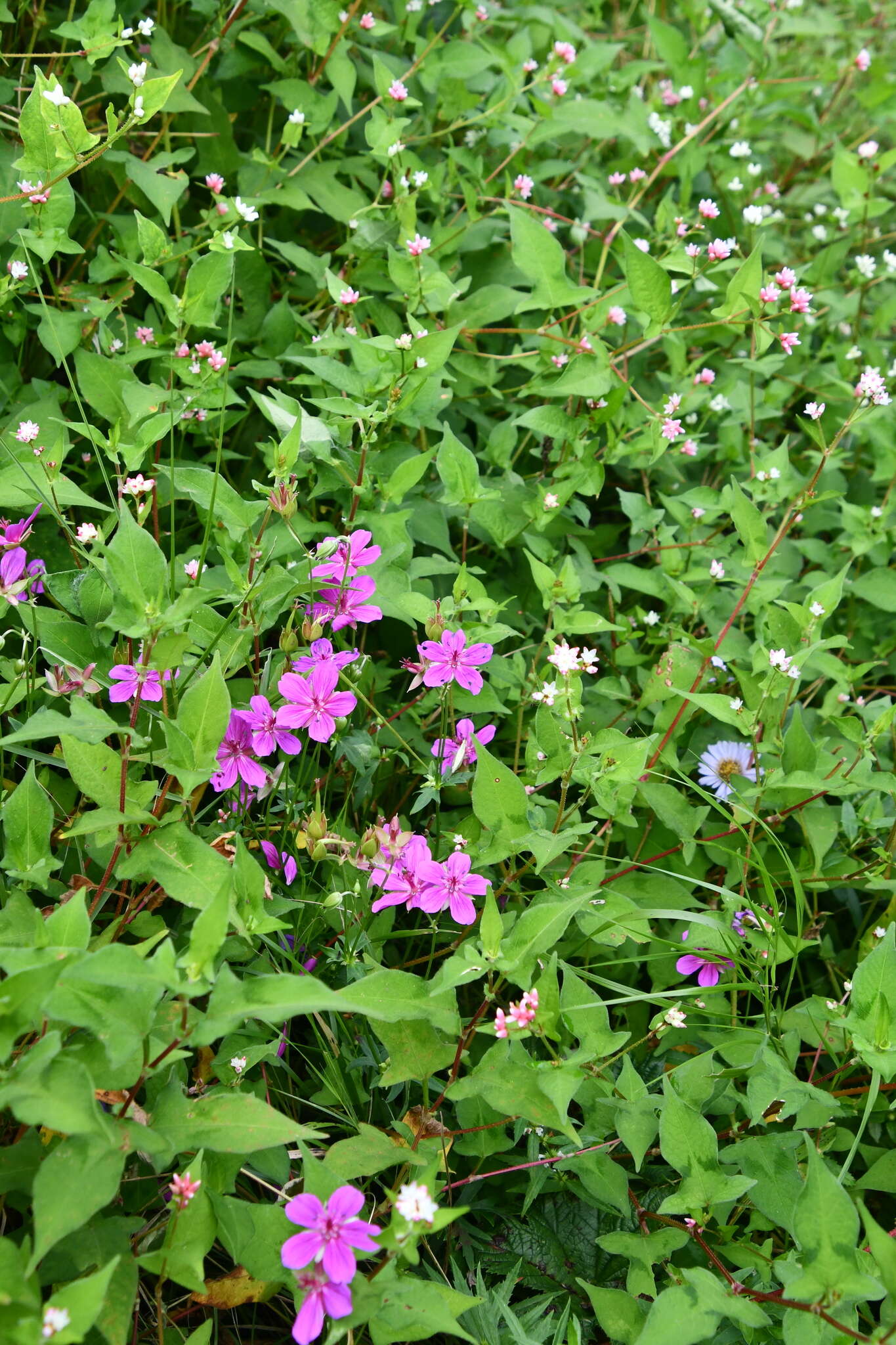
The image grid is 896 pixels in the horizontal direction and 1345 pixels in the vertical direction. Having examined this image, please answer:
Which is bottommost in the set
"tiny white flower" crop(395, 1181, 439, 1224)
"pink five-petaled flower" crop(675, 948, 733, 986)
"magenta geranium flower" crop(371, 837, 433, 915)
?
"pink five-petaled flower" crop(675, 948, 733, 986)

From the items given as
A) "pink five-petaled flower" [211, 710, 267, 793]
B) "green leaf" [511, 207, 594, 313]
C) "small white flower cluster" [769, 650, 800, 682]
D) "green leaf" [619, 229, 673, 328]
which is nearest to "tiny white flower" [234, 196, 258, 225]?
"green leaf" [511, 207, 594, 313]

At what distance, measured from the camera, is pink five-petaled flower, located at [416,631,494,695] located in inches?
66.6

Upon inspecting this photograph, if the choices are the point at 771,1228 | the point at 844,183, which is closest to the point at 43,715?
the point at 771,1228

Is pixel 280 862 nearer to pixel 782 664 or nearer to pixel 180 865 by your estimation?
pixel 180 865

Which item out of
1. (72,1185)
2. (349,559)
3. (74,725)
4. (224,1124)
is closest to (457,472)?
(349,559)

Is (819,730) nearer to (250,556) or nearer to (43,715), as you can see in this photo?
(250,556)

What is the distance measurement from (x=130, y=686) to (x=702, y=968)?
111 centimetres

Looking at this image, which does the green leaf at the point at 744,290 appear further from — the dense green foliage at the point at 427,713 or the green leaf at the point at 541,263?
the green leaf at the point at 541,263

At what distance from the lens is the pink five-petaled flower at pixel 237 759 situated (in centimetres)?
163

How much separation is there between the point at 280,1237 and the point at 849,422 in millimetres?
1631

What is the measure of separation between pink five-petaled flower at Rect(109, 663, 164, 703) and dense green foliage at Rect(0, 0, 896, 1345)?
1.6 inches

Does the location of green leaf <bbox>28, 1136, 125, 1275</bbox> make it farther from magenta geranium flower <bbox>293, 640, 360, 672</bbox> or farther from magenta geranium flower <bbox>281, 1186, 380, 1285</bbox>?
magenta geranium flower <bbox>293, 640, 360, 672</bbox>

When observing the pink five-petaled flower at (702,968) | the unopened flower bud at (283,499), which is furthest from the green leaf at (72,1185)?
the pink five-petaled flower at (702,968)

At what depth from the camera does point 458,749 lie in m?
1.67
